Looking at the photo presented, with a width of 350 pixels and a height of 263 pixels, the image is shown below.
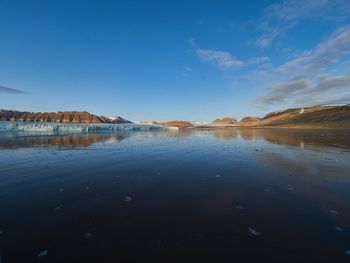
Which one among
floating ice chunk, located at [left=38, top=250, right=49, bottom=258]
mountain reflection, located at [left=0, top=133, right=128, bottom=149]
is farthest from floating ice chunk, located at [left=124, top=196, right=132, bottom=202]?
mountain reflection, located at [left=0, top=133, right=128, bottom=149]

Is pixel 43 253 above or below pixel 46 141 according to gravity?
below

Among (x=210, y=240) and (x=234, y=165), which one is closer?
(x=210, y=240)

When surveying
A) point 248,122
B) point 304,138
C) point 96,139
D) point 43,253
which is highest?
point 248,122

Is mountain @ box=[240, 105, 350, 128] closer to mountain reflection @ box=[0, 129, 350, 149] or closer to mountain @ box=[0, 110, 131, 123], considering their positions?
mountain reflection @ box=[0, 129, 350, 149]

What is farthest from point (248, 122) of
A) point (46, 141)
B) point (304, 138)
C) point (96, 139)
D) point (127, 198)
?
point (127, 198)

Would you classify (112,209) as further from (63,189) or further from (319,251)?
(319,251)

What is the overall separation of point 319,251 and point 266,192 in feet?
8.52

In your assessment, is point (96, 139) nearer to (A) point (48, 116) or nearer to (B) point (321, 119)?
(B) point (321, 119)

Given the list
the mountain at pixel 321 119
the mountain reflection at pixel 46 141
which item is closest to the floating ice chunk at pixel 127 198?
the mountain reflection at pixel 46 141

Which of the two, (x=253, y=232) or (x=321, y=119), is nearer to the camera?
(x=253, y=232)

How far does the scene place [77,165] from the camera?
9.27m

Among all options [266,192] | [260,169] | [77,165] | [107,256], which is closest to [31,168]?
[77,165]

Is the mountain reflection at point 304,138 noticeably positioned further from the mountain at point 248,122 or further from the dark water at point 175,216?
the mountain at point 248,122

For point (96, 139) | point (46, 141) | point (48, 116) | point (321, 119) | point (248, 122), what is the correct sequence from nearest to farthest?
point (46, 141), point (96, 139), point (321, 119), point (48, 116), point (248, 122)
